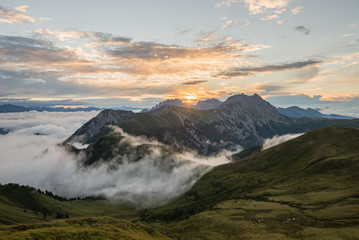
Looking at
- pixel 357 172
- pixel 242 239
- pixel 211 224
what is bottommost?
pixel 211 224

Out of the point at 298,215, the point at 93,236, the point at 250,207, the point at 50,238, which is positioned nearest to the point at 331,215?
the point at 298,215

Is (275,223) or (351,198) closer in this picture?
(275,223)

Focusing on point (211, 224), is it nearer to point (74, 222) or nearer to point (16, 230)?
point (74, 222)

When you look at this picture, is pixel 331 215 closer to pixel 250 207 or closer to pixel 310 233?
pixel 310 233

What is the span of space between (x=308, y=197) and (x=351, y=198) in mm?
27038

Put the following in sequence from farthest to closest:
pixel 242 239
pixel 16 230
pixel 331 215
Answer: pixel 331 215 < pixel 242 239 < pixel 16 230

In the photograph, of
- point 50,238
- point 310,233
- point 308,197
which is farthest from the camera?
point 308,197

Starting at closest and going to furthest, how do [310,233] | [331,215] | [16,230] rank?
[16,230]
[310,233]
[331,215]

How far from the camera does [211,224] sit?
146 metres

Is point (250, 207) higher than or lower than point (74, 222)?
lower

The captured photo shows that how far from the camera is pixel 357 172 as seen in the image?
628 feet

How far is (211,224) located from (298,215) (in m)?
52.3

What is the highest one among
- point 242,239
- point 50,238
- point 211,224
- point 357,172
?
point 50,238

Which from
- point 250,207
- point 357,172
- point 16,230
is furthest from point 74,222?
point 357,172
